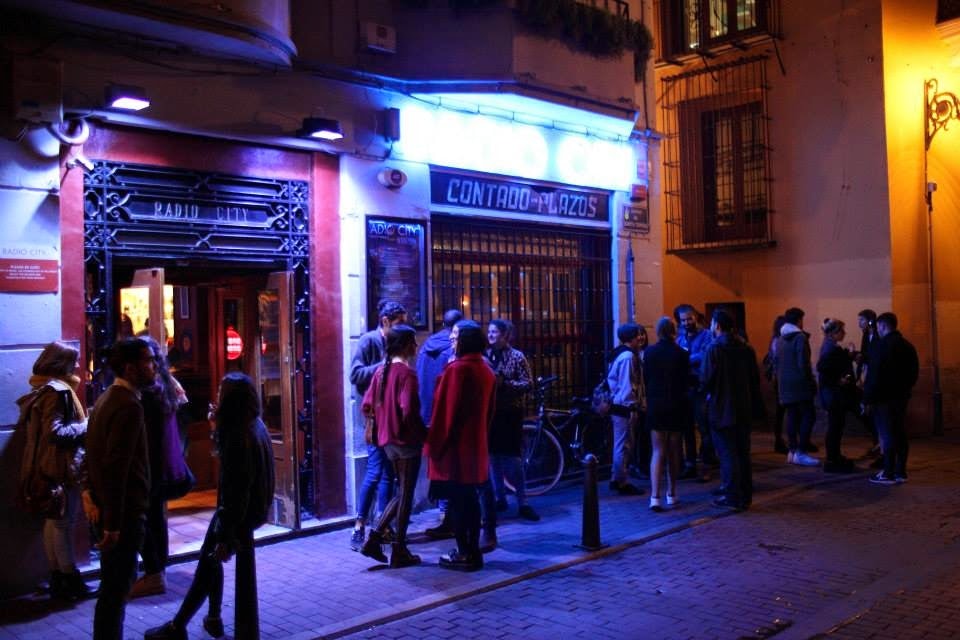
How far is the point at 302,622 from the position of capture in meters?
5.75

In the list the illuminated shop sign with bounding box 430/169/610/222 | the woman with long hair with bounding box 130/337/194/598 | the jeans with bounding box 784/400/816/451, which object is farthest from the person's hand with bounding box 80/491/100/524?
the jeans with bounding box 784/400/816/451

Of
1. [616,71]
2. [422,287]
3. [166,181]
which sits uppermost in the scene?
[616,71]

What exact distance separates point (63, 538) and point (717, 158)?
43.6 feet

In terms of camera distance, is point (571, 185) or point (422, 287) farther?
point (571, 185)

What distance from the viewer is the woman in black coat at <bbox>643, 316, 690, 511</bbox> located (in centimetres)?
866

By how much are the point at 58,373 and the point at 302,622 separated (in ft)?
8.00

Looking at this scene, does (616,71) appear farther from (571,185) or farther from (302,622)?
(302,622)

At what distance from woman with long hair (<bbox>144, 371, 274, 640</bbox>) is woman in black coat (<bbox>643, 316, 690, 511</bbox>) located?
4697mm

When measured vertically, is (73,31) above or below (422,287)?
above

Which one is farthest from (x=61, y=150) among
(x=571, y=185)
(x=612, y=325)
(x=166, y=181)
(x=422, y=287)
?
(x=612, y=325)

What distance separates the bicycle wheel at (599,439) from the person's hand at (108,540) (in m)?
6.81

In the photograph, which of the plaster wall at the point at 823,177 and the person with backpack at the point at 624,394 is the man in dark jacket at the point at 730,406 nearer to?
the person with backpack at the point at 624,394

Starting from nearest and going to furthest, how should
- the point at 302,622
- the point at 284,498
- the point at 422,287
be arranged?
1. the point at 302,622
2. the point at 284,498
3. the point at 422,287

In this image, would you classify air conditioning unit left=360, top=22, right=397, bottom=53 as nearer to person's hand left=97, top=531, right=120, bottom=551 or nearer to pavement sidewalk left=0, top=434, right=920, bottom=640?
pavement sidewalk left=0, top=434, right=920, bottom=640
